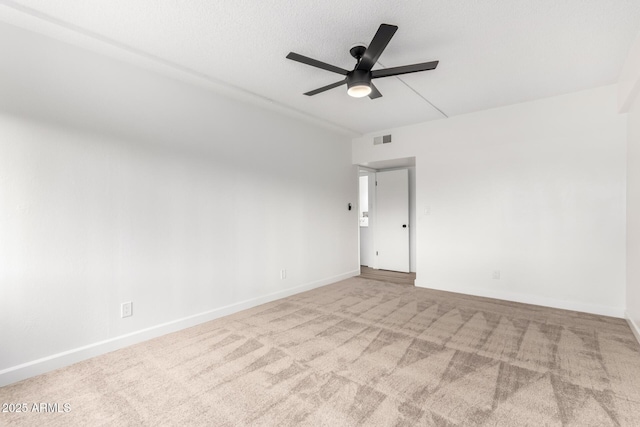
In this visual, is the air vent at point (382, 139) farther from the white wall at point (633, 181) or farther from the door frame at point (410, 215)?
the white wall at point (633, 181)

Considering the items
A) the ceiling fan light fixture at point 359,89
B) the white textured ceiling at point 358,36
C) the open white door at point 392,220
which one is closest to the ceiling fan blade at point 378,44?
the ceiling fan light fixture at point 359,89

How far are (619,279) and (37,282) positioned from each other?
5.72 metres

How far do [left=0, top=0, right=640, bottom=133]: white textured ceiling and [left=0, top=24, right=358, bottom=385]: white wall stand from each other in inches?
14.5

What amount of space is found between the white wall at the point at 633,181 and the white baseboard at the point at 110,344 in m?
3.96

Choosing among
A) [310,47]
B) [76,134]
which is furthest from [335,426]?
[76,134]

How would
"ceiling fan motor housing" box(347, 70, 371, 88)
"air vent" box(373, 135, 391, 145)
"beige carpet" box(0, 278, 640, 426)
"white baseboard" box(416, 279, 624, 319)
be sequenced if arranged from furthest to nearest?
"air vent" box(373, 135, 391, 145) → "white baseboard" box(416, 279, 624, 319) → "ceiling fan motor housing" box(347, 70, 371, 88) → "beige carpet" box(0, 278, 640, 426)

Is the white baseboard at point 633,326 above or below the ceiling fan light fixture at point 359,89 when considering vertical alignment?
below

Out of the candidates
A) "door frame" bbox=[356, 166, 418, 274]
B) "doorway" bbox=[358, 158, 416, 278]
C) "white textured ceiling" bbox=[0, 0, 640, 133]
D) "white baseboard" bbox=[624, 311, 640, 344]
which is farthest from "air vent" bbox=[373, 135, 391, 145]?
"white baseboard" bbox=[624, 311, 640, 344]

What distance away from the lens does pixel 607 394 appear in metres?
1.96

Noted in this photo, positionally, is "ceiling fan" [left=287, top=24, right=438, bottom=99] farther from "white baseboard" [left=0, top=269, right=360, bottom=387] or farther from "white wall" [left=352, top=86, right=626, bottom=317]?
"white baseboard" [left=0, top=269, right=360, bottom=387]

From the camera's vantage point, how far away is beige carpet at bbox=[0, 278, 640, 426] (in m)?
1.78

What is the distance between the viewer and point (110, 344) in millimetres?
2629

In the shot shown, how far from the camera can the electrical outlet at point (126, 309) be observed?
2725mm

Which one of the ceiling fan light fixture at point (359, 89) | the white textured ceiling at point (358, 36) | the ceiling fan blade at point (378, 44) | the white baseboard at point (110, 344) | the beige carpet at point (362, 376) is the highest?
the white textured ceiling at point (358, 36)
